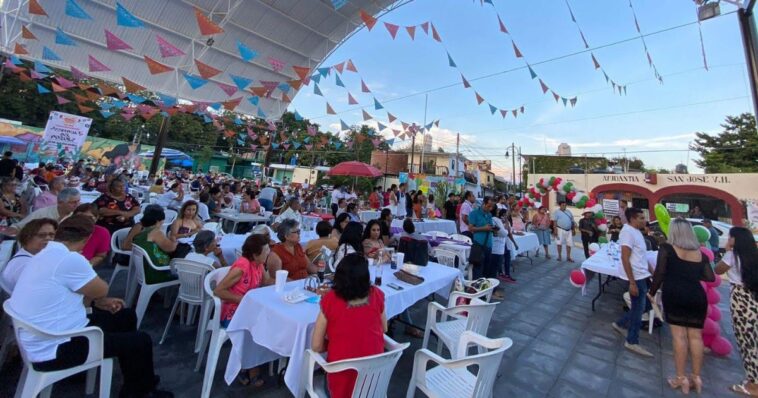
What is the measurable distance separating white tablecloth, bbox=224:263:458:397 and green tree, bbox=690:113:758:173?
28.5 metres

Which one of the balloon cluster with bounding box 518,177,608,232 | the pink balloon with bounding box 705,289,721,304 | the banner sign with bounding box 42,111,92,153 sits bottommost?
the pink balloon with bounding box 705,289,721,304

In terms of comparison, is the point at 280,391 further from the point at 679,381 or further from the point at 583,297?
the point at 583,297

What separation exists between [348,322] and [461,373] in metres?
0.93

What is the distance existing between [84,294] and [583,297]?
6.53m

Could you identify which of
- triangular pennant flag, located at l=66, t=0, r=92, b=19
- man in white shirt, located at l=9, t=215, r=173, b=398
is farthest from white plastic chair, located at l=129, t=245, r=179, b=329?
triangular pennant flag, located at l=66, t=0, r=92, b=19

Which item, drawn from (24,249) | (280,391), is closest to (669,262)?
(280,391)

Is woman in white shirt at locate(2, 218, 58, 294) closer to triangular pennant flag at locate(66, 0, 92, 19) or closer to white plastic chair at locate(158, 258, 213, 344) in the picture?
white plastic chair at locate(158, 258, 213, 344)

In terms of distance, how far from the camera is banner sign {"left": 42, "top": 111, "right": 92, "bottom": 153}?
10164mm

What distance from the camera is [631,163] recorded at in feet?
119

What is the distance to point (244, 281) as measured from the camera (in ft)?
7.97

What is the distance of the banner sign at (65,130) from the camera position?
33.3ft

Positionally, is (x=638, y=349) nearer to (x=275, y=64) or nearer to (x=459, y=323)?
(x=459, y=323)

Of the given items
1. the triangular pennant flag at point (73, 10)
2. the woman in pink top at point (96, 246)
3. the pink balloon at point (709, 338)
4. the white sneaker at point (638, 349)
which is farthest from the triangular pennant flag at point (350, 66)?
the pink balloon at point (709, 338)

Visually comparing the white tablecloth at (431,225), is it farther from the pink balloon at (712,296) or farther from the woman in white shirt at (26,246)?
the woman in white shirt at (26,246)
